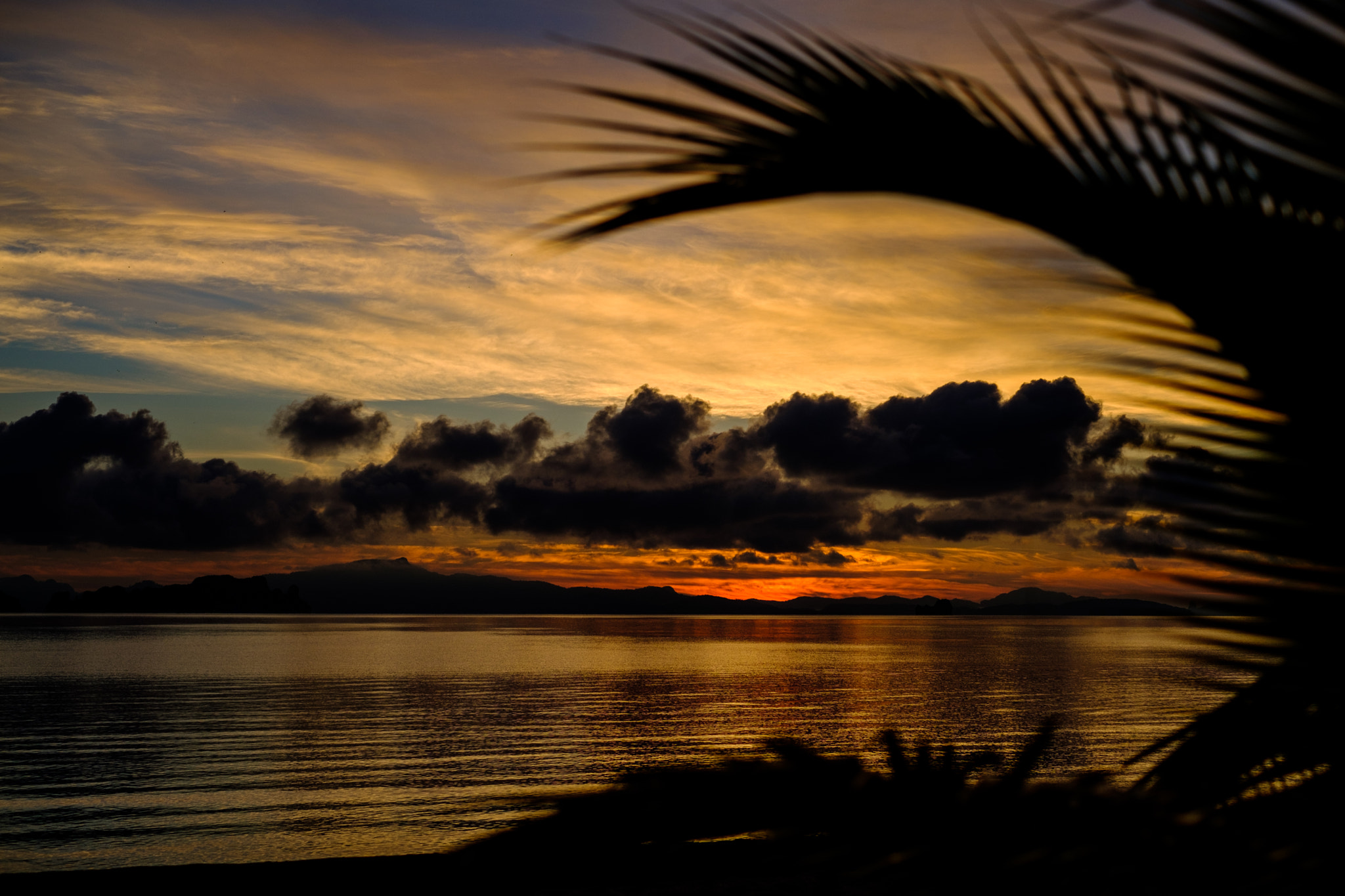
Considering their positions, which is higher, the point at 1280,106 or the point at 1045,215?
the point at 1280,106

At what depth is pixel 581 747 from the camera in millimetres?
35219

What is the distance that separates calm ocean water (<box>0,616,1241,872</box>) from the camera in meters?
21.8

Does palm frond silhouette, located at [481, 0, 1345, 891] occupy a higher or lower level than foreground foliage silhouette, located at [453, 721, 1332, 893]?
higher

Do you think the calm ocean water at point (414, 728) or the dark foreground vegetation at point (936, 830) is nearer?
the dark foreground vegetation at point (936, 830)

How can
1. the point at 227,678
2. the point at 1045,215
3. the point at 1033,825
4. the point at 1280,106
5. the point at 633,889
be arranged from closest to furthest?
1. the point at 1033,825
2. the point at 1280,106
3. the point at 1045,215
4. the point at 633,889
5. the point at 227,678

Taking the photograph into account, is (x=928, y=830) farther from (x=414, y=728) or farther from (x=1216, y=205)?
(x=414, y=728)

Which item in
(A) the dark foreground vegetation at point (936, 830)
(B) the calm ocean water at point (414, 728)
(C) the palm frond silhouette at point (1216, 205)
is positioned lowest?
(B) the calm ocean water at point (414, 728)

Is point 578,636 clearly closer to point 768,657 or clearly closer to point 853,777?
point 768,657

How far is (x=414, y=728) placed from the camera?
133ft

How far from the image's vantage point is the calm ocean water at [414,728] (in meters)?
21.8

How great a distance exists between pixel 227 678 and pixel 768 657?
57.7 metres

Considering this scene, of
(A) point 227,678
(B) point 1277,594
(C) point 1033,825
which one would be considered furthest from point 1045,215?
(A) point 227,678

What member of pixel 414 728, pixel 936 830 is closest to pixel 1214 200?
pixel 936 830

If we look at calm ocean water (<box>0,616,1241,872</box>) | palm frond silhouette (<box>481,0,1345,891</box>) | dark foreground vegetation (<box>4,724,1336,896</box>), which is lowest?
calm ocean water (<box>0,616,1241,872</box>)
